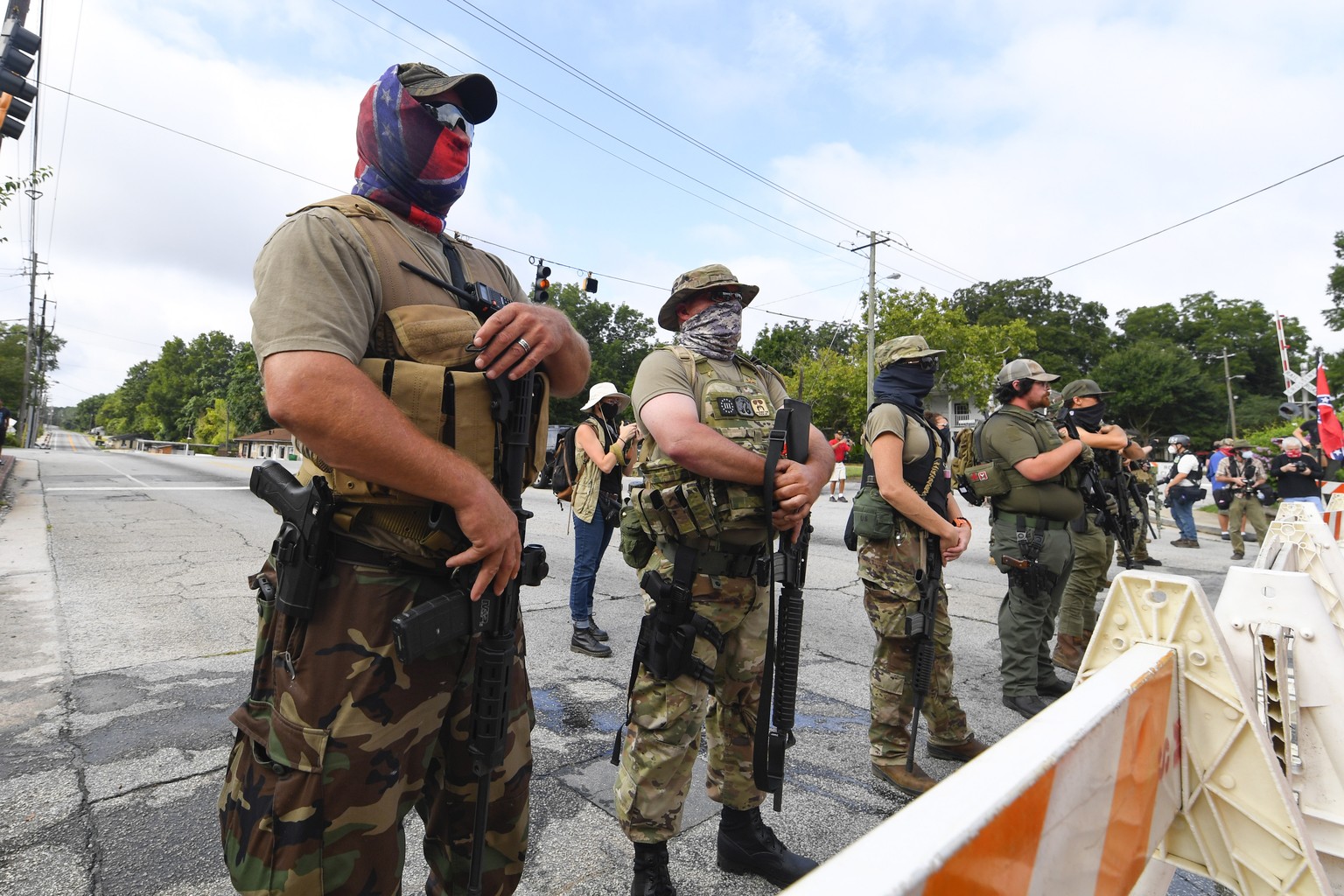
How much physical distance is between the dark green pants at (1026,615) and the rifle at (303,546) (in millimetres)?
3708

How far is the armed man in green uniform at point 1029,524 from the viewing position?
3859mm

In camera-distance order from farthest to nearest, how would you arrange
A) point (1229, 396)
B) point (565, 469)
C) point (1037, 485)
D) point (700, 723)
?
point (1229, 396) → point (565, 469) → point (1037, 485) → point (700, 723)

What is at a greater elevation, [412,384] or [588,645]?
[412,384]

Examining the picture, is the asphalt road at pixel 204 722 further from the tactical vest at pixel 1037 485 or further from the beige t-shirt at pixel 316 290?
the beige t-shirt at pixel 316 290

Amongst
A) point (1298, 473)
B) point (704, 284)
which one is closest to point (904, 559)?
point (704, 284)

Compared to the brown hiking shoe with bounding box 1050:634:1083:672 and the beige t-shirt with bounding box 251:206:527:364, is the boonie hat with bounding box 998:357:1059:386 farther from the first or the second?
the beige t-shirt with bounding box 251:206:527:364

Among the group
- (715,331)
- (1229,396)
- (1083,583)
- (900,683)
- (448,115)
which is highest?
(1229,396)

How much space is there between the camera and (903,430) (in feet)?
10.3

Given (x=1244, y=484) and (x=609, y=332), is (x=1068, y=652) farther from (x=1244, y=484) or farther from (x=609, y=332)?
(x=609, y=332)

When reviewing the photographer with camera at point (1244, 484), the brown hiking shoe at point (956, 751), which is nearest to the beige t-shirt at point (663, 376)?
the brown hiking shoe at point (956, 751)

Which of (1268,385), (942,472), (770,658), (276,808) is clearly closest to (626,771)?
(770,658)

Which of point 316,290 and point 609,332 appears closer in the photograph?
point 316,290

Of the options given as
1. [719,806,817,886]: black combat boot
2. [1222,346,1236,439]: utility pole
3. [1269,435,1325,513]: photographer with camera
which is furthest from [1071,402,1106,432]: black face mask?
[1222,346,1236,439]: utility pole

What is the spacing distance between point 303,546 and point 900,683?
2533mm
